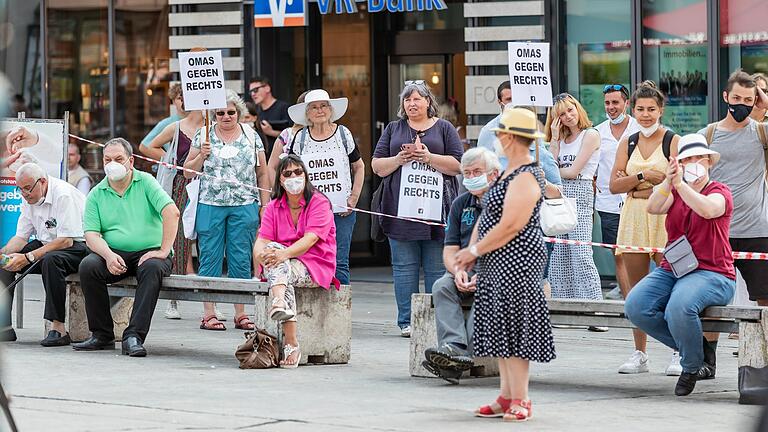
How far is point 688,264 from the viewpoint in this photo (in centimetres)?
855

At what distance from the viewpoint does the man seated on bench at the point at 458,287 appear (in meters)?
8.55

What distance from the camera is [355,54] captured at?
16.8 metres

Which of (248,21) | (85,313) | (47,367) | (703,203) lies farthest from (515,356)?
(248,21)

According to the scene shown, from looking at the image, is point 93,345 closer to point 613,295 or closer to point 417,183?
point 417,183

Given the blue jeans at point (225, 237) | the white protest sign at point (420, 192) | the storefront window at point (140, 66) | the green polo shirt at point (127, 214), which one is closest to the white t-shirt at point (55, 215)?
the green polo shirt at point (127, 214)

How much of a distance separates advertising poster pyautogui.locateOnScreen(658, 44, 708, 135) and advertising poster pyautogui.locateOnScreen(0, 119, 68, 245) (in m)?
5.57

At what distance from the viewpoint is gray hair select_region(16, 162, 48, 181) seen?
10.9 m

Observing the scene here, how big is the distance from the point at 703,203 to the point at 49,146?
5.82m

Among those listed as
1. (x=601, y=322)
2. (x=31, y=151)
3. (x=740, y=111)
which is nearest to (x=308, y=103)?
(x=31, y=151)

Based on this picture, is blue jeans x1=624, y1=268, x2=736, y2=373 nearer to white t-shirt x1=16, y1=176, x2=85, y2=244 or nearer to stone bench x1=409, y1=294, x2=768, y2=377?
stone bench x1=409, y1=294, x2=768, y2=377

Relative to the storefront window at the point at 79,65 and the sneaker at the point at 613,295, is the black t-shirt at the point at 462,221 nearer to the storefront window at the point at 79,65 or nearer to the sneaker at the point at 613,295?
the sneaker at the point at 613,295

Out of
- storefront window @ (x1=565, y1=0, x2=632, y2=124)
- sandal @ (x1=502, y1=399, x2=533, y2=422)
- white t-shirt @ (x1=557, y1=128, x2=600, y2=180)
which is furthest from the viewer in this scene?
storefront window @ (x1=565, y1=0, x2=632, y2=124)

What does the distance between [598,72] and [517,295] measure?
282 inches

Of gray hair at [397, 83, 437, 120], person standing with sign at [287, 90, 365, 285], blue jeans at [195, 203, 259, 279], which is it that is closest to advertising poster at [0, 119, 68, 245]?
blue jeans at [195, 203, 259, 279]
